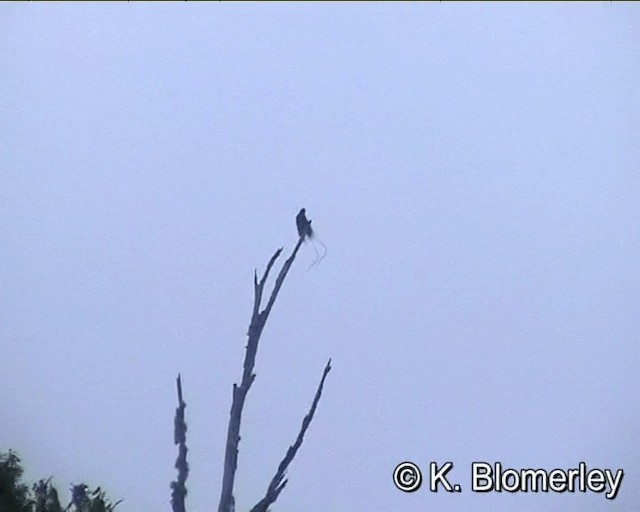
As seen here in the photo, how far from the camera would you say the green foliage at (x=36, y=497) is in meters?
1.50

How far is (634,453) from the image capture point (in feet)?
5.26

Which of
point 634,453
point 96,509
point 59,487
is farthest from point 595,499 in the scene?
point 59,487

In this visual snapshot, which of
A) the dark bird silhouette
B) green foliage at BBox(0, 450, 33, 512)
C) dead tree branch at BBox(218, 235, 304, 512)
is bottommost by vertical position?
green foliage at BBox(0, 450, 33, 512)

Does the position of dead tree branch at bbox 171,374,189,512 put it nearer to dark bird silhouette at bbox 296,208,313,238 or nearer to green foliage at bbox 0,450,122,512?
green foliage at bbox 0,450,122,512

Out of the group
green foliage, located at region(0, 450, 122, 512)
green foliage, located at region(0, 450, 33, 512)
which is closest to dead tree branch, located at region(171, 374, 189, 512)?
green foliage, located at region(0, 450, 122, 512)

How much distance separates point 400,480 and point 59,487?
2.52ft

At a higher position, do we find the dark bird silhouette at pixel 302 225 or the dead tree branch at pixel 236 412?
the dark bird silhouette at pixel 302 225

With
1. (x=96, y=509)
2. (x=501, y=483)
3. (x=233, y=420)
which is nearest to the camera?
(x=233, y=420)

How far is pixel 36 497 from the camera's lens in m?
1.54

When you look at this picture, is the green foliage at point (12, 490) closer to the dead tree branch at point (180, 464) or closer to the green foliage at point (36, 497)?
the green foliage at point (36, 497)

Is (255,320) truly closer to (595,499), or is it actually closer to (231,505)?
(231,505)

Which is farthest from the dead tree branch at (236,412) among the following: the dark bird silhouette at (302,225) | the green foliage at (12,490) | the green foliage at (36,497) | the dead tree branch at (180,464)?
the green foliage at (12,490)

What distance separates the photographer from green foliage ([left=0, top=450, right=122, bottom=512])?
1.50 metres

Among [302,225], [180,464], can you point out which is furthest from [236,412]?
[302,225]
